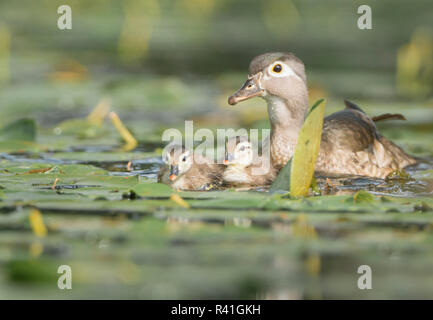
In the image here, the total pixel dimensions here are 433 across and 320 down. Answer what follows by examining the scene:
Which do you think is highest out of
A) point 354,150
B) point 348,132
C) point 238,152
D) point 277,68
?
point 277,68

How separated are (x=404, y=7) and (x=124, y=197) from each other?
16.5 metres

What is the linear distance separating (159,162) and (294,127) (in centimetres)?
165

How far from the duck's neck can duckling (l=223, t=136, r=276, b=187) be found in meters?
0.59

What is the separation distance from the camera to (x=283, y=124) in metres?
9.15

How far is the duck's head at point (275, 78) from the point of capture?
29.5 ft

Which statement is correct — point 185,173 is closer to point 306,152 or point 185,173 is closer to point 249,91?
point 249,91

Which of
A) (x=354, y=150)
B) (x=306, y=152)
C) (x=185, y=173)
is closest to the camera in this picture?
(x=306, y=152)

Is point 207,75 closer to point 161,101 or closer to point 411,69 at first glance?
point 161,101

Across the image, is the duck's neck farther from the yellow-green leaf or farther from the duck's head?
the yellow-green leaf

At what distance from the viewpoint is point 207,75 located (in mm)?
16250

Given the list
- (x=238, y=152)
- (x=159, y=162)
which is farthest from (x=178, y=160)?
(x=159, y=162)

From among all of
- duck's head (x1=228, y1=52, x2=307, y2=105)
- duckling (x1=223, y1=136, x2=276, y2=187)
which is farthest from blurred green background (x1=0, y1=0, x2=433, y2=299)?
duck's head (x1=228, y1=52, x2=307, y2=105)

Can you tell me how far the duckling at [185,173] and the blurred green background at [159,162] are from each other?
40cm

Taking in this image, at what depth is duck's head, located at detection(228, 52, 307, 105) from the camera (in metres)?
8.98
